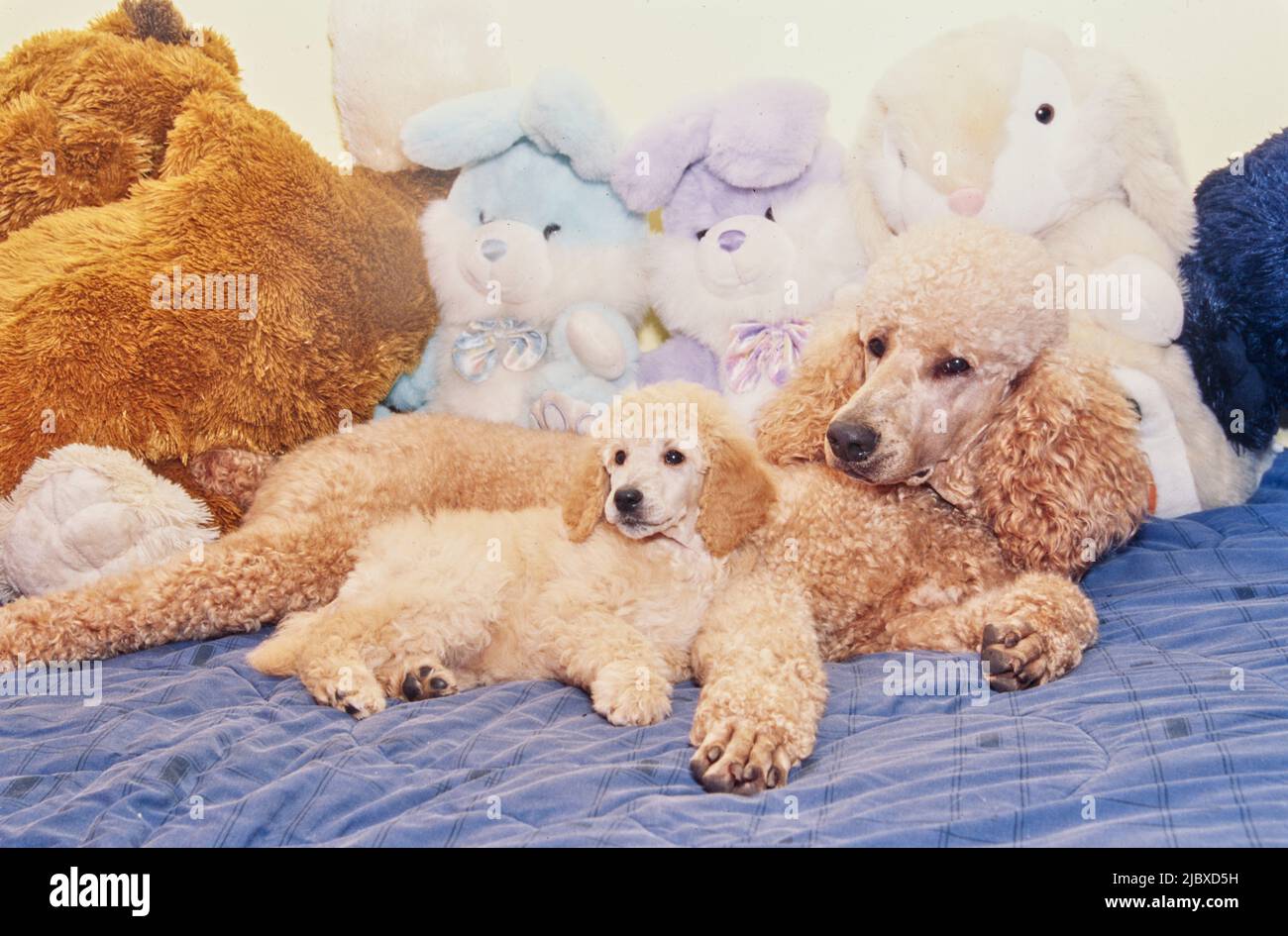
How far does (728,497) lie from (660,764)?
1.85ft

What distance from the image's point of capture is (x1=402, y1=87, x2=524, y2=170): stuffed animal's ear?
263 centimetres

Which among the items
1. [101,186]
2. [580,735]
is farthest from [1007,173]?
[101,186]

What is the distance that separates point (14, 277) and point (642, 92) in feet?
5.32

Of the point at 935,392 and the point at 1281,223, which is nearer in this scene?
the point at 935,392

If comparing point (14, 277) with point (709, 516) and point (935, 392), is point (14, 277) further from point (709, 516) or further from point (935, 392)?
point (935, 392)

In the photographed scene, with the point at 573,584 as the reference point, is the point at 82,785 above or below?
below

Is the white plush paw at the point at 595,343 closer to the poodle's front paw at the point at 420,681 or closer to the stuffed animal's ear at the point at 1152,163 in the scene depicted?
the poodle's front paw at the point at 420,681

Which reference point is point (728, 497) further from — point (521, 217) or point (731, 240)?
point (521, 217)

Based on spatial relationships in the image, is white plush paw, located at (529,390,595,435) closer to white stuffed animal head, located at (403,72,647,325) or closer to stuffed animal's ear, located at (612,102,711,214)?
white stuffed animal head, located at (403,72,647,325)

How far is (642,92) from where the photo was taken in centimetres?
307

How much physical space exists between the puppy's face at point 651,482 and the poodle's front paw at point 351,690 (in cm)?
50

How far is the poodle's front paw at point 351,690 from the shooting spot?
73.1 inches

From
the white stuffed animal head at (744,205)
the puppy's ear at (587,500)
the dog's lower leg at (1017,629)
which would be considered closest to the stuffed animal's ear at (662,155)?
the white stuffed animal head at (744,205)
